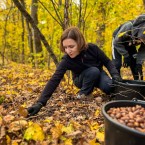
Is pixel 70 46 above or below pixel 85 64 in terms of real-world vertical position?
above

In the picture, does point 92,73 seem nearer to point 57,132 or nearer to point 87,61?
point 87,61

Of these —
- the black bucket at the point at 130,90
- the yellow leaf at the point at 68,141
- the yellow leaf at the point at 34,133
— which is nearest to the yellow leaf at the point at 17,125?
the yellow leaf at the point at 34,133

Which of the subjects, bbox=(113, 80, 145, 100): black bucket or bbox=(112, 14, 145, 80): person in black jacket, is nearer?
bbox=(113, 80, 145, 100): black bucket

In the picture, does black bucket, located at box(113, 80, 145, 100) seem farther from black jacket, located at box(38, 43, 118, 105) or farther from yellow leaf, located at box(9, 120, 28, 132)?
yellow leaf, located at box(9, 120, 28, 132)

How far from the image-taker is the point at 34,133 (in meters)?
2.03

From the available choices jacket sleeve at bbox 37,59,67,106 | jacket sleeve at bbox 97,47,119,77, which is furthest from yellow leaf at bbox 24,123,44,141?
jacket sleeve at bbox 97,47,119,77

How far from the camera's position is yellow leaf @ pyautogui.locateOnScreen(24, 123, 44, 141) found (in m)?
2.00

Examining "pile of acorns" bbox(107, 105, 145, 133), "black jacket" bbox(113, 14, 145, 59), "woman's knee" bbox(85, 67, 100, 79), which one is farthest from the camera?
"black jacket" bbox(113, 14, 145, 59)

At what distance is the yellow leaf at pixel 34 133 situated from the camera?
2.00 meters

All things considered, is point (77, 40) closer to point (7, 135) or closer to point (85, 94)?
point (85, 94)

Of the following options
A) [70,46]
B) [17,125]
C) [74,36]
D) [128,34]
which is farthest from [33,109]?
[128,34]


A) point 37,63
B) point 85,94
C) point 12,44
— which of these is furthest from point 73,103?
point 12,44

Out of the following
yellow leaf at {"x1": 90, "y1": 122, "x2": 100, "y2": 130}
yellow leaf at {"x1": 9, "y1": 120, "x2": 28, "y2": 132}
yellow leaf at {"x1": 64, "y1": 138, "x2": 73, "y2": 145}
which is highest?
yellow leaf at {"x1": 9, "y1": 120, "x2": 28, "y2": 132}

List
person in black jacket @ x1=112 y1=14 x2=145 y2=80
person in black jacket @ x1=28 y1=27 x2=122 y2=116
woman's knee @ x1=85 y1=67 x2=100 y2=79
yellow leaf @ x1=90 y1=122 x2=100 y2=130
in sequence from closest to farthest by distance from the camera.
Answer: yellow leaf @ x1=90 y1=122 x2=100 y2=130, person in black jacket @ x1=28 y1=27 x2=122 y2=116, woman's knee @ x1=85 y1=67 x2=100 y2=79, person in black jacket @ x1=112 y1=14 x2=145 y2=80
